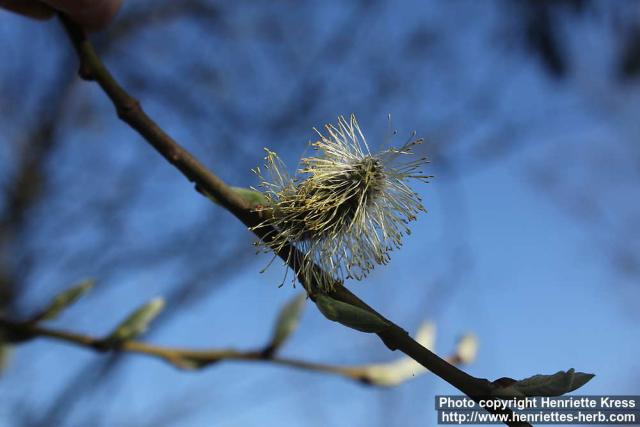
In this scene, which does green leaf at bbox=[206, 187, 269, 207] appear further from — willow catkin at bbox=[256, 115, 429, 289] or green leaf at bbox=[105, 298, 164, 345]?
green leaf at bbox=[105, 298, 164, 345]

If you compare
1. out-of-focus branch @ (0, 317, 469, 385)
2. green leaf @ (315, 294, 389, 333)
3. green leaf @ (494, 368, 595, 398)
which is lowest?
green leaf @ (494, 368, 595, 398)

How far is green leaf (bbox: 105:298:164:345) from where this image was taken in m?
0.94

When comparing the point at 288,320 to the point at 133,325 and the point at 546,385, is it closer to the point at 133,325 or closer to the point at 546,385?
the point at 133,325

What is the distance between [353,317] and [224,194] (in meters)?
0.20

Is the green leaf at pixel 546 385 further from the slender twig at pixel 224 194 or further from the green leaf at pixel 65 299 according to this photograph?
the green leaf at pixel 65 299

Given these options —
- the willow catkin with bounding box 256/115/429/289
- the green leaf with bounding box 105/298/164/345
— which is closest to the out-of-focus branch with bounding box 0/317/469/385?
the green leaf with bounding box 105/298/164/345

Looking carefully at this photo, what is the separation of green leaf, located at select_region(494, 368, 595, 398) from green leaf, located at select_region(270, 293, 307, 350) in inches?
17.8

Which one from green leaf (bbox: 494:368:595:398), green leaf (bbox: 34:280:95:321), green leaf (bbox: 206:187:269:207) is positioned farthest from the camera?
green leaf (bbox: 34:280:95:321)

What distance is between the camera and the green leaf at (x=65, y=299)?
0.89 meters

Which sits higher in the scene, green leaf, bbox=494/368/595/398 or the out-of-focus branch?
the out-of-focus branch

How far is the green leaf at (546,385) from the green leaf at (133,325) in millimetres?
567

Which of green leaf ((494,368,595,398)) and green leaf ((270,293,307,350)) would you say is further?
green leaf ((270,293,307,350))

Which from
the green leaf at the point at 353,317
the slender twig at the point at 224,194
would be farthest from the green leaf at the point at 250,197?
the green leaf at the point at 353,317

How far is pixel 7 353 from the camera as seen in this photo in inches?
43.7
